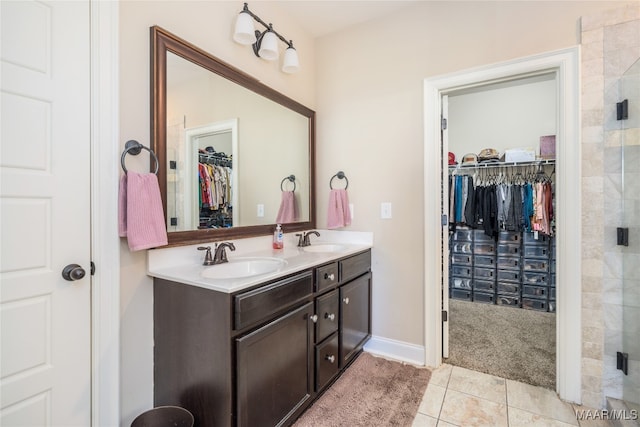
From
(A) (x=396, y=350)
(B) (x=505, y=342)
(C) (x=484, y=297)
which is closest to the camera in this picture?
(A) (x=396, y=350)

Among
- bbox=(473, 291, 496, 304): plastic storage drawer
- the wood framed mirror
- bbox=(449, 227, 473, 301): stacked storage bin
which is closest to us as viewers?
the wood framed mirror

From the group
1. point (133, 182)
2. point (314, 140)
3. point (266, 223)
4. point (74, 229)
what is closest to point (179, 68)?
point (133, 182)

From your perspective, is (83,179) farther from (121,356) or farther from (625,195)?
(625,195)

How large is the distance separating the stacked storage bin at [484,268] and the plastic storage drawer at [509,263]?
0.07 meters

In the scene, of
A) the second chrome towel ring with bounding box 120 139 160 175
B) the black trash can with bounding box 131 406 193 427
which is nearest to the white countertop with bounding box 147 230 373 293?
the second chrome towel ring with bounding box 120 139 160 175

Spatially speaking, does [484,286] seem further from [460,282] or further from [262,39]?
[262,39]

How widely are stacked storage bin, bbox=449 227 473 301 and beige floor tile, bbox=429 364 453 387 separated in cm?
180

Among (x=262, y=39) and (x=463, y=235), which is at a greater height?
(x=262, y=39)

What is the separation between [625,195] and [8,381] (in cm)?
292

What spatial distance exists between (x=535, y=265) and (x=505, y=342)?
1.30m

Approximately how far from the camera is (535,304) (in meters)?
3.29

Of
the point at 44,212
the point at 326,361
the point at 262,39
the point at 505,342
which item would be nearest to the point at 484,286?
the point at 505,342

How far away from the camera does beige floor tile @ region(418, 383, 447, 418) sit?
5.37ft

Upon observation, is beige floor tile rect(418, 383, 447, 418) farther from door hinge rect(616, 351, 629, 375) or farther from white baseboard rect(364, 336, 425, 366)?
door hinge rect(616, 351, 629, 375)
